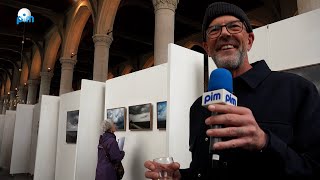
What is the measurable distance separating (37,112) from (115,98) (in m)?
6.80

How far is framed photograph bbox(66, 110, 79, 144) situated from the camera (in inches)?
348

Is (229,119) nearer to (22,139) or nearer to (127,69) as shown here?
(22,139)

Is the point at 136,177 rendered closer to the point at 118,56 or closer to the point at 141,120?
the point at 141,120

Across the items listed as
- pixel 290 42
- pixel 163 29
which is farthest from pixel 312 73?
pixel 163 29

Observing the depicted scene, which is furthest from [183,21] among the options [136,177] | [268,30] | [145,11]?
[268,30]

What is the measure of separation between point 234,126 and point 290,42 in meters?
3.00

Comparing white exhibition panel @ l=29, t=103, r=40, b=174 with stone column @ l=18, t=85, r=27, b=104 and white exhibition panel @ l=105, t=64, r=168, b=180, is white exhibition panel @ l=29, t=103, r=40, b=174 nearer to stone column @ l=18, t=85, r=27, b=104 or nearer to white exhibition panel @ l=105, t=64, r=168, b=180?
white exhibition panel @ l=105, t=64, r=168, b=180

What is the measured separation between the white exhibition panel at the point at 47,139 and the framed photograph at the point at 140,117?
194 inches

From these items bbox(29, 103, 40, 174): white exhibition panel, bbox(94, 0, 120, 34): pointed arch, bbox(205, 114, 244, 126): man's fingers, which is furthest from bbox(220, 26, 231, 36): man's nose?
bbox(29, 103, 40, 174): white exhibition panel

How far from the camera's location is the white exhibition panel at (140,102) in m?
6.02

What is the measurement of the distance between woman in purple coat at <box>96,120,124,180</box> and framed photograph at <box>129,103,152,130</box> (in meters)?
0.67

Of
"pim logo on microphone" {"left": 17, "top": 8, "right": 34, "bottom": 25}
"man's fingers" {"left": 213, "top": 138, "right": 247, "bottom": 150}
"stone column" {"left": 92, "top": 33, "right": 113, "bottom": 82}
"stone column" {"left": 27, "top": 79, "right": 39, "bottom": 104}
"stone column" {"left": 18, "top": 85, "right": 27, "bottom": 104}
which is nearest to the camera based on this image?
"man's fingers" {"left": 213, "top": 138, "right": 247, "bottom": 150}

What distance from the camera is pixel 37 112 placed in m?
12.7

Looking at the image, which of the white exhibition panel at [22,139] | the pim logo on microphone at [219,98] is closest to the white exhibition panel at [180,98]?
the pim logo on microphone at [219,98]
